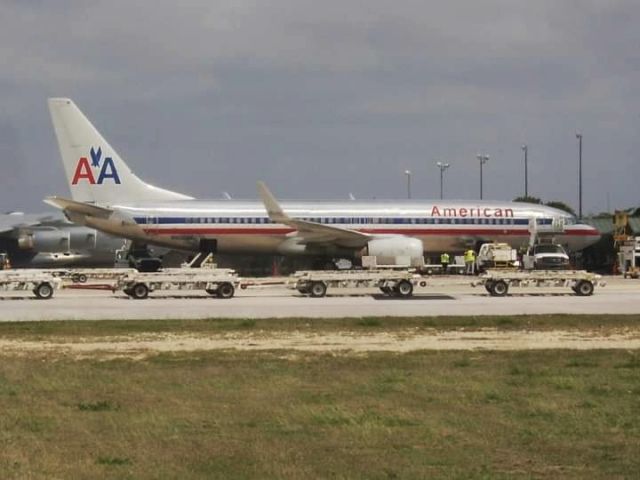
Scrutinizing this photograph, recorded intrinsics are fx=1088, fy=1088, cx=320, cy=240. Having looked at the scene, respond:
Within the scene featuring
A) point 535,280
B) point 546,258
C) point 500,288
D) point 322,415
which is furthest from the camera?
point 546,258

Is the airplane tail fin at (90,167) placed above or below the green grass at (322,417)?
above

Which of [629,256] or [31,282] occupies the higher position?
[31,282]

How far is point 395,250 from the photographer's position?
50344mm

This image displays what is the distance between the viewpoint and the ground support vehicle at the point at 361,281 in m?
39.0

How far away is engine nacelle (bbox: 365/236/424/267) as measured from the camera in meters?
49.1

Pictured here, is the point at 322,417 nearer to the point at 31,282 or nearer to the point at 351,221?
the point at 31,282

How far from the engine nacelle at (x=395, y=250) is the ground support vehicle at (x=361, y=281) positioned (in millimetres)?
8345

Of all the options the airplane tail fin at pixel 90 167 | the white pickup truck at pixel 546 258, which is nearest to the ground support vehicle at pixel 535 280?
the white pickup truck at pixel 546 258

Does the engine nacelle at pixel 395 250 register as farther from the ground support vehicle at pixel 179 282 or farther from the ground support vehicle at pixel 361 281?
the ground support vehicle at pixel 179 282

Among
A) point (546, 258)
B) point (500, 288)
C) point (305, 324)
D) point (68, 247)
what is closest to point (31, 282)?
point (305, 324)

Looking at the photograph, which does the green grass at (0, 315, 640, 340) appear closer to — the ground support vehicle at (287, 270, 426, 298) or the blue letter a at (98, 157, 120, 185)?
the ground support vehicle at (287, 270, 426, 298)

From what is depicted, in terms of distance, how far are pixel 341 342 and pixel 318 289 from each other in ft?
54.8

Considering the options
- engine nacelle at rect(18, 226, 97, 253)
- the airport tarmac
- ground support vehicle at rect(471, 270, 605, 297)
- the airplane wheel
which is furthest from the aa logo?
ground support vehicle at rect(471, 270, 605, 297)

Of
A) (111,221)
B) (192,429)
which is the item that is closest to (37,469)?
(192,429)
